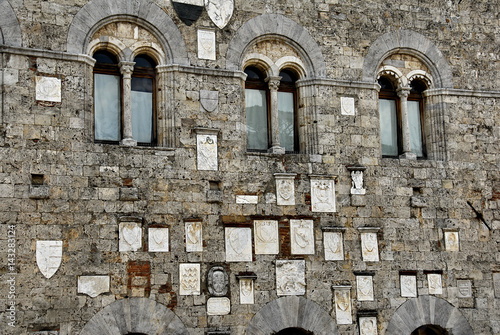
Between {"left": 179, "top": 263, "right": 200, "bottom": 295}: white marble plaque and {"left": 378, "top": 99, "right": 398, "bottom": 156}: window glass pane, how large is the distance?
470 centimetres

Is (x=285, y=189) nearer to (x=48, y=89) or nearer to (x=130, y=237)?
(x=130, y=237)

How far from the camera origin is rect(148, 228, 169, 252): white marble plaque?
12.2m

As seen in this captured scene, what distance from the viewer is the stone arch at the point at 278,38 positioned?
1340 centimetres

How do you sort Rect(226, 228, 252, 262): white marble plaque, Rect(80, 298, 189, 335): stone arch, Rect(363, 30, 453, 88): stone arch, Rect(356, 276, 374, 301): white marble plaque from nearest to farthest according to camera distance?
Rect(80, 298, 189, 335): stone arch, Rect(226, 228, 252, 262): white marble plaque, Rect(356, 276, 374, 301): white marble plaque, Rect(363, 30, 453, 88): stone arch

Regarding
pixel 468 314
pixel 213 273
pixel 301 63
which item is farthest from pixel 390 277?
pixel 301 63

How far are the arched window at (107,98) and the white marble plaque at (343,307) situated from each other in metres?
4.84

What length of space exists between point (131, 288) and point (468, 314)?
21.3 ft

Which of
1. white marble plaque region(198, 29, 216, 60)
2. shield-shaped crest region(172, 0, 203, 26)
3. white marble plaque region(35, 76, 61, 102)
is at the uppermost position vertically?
shield-shaped crest region(172, 0, 203, 26)

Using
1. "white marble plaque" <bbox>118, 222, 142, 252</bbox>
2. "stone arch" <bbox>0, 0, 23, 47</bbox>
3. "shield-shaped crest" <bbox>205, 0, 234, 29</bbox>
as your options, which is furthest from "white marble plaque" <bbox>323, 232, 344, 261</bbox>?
"stone arch" <bbox>0, 0, 23, 47</bbox>

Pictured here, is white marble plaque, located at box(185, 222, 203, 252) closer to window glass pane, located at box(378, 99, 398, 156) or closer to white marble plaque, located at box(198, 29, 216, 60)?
white marble plaque, located at box(198, 29, 216, 60)

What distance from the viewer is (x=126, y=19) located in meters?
12.8

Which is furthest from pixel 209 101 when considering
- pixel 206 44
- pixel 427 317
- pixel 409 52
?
pixel 427 317

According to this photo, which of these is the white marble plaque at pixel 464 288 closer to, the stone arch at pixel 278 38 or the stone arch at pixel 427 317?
the stone arch at pixel 427 317

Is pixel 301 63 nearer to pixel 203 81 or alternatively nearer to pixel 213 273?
pixel 203 81
